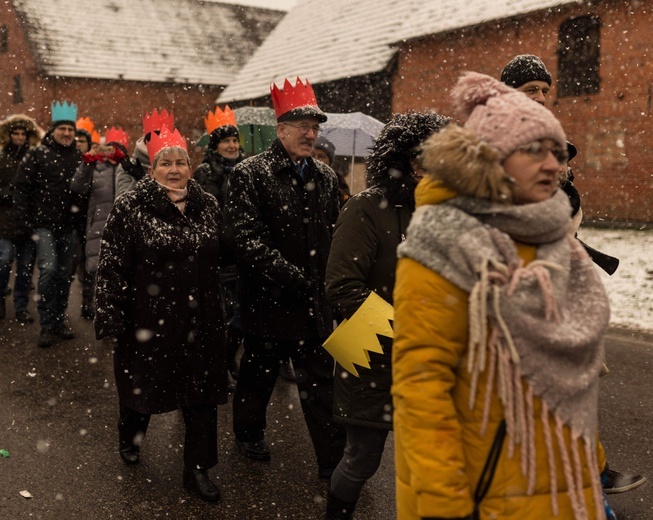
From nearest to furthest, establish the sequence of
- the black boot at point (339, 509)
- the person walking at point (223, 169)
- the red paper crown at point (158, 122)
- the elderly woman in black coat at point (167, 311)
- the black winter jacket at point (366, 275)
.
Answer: the black winter jacket at point (366, 275) < the black boot at point (339, 509) < the elderly woman in black coat at point (167, 311) < the red paper crown at point (158, 122) < the person walking at point (223, 169)

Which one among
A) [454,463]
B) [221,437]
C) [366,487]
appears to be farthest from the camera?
[221,437]

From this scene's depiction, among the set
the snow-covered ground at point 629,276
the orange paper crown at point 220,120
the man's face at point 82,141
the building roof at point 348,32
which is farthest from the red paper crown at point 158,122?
the building roof at point 348,32

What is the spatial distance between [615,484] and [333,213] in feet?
7.20

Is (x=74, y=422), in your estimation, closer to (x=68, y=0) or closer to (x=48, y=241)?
(x=48, y=241)

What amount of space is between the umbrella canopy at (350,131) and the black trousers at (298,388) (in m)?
7.26

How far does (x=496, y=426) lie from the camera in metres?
A: 2.13

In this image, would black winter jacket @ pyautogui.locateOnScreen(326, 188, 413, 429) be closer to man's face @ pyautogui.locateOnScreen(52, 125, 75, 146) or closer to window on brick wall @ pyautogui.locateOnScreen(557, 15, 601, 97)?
man's face @ pyautogui.locateOnScreen(52, 125, 75, 146)

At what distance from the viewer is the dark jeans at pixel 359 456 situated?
337cm

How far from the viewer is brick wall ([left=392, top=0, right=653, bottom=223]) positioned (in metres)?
18.7

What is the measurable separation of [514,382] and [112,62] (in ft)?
122

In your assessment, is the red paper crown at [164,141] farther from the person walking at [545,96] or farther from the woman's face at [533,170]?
the woman's face at [533,170]

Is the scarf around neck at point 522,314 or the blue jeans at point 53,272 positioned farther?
the blue jeans at point 53,272

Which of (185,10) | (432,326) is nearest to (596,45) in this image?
(432,326)

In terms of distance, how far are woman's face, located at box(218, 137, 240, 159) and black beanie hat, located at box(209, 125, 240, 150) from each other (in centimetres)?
3
